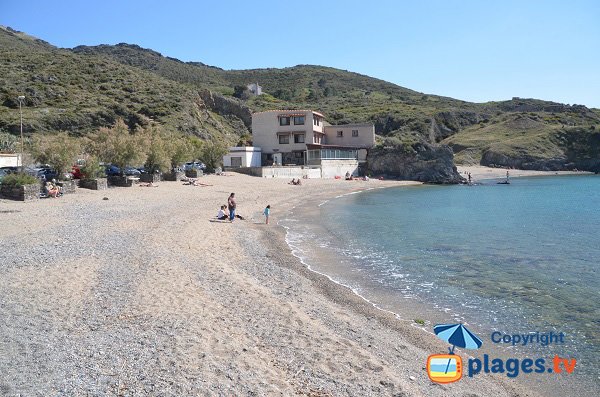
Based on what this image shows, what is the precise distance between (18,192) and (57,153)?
19.3 ft

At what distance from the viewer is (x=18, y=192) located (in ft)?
84.1

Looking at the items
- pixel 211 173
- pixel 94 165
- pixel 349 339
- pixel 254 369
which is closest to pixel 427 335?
pixel 349 339

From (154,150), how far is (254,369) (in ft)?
119

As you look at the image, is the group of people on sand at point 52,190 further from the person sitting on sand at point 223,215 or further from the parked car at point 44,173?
the person sitting on sand at point 223,215

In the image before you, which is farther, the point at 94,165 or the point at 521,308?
the point at 94,165

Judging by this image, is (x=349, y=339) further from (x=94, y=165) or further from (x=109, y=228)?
(x=94, y=165)

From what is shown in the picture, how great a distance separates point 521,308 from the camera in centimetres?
1200

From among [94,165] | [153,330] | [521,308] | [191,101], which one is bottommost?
[521,308]

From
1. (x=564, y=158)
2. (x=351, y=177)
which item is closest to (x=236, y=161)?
(x=351, y=177)

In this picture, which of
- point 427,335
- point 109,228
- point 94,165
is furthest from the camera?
point 94,165

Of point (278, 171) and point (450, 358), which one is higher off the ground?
point (278, 171)

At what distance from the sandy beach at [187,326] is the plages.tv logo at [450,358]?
7.6 inches

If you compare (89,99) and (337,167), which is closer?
(337,167)

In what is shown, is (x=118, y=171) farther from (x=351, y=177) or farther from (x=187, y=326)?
(x=187, y=326)
